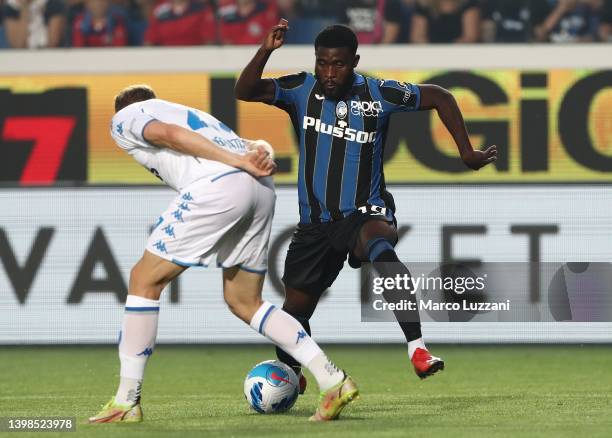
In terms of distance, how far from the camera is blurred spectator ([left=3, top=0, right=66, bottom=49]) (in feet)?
53.0

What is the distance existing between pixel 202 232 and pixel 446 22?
9.89m

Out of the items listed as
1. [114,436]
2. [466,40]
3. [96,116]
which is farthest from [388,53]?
[114,436]

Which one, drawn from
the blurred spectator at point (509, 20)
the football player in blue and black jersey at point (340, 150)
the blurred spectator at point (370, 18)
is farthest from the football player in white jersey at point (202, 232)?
the blurred spectator at point (509, 20)

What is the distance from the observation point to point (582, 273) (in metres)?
12.3

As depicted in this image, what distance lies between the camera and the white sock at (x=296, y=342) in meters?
6.56

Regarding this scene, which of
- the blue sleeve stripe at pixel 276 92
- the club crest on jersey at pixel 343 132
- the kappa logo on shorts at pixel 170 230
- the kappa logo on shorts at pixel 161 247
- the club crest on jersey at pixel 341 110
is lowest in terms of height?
the kappa logo on shorts at pixel 161 247

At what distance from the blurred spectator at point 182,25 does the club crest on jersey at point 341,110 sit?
28.8 feet

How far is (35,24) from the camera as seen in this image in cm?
1620

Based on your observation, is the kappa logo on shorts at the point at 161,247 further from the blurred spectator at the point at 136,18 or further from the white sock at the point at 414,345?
the blurred spectator at the point at 136,18

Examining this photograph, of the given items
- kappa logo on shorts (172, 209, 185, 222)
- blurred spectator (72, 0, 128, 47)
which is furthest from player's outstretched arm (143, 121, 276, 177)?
blurred spectator (72, 0, 128, 47)

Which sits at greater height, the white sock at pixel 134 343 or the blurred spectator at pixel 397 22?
the blurred spectator at pixel 397 22

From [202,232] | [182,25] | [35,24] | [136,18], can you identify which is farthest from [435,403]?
[35,24]

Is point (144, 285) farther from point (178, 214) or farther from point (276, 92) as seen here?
point (276, 92)

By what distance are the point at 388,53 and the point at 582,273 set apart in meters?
4.43
